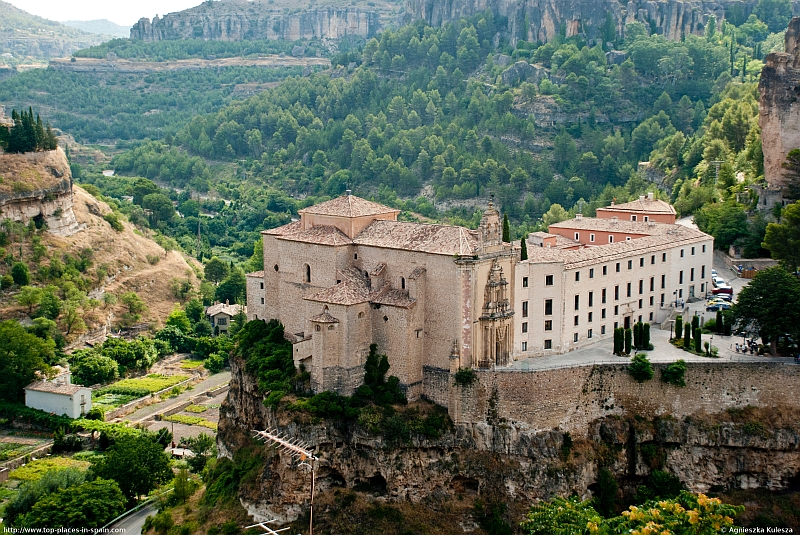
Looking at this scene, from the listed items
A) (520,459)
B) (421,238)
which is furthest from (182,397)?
(520,459)

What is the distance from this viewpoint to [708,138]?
97375 millimetres

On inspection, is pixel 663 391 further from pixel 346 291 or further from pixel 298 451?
pixel 298 451

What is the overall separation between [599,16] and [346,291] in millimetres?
107330

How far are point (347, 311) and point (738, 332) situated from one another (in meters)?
21.5

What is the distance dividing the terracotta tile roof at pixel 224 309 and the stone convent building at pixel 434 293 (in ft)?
106

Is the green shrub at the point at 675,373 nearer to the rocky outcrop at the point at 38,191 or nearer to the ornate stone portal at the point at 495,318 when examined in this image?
the ornate stone portal at the point at 495,318

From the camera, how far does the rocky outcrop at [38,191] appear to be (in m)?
91.9

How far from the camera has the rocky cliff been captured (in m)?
52.1

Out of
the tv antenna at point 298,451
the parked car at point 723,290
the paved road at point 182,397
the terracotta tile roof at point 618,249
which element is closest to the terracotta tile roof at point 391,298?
the terracotta tile roof at point 618,249

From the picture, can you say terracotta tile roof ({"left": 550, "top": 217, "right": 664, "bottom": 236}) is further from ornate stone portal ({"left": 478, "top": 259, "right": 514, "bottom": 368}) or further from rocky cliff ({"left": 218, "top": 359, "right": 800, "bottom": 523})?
ornate stone portal ({"left": 478, "top": 259, "right": 514, "bottom": 368})

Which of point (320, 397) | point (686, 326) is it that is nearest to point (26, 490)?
point (320, 397)

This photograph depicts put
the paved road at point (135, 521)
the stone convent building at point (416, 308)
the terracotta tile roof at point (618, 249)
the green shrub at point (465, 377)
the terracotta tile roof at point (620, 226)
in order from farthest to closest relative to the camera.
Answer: the terracotta tile roof at point (620, 226) → the terracotta tile roof at point (618, 249) → the paved road at point (135, 521) → the stone convent building at point (416, 308) → the green shrub at point (465, 377)

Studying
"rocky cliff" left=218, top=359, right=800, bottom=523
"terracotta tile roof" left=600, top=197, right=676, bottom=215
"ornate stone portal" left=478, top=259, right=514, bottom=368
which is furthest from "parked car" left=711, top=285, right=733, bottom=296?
"ornate stone portal" left=478, top=259, right=514, bottom=368

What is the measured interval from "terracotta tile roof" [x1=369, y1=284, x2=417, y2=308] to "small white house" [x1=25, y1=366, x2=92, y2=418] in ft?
96.1
